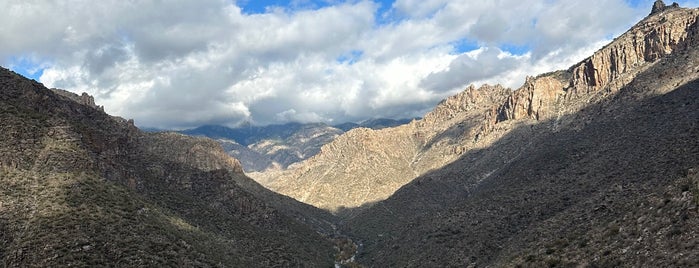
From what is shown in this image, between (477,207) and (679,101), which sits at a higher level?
(679,101)

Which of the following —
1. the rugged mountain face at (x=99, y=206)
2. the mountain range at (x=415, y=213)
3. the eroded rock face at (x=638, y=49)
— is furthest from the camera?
the eroded rock face at (x=638, y=49)

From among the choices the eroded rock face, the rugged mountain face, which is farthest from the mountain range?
the eroded rock face

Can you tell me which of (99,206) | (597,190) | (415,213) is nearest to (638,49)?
(415,213)

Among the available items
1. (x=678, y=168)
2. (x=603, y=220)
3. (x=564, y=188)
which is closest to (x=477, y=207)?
(x=564, y=188)

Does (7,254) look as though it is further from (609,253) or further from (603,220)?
(603,220)

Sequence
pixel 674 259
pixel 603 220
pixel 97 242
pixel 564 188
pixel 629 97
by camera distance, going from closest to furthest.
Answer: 1. pixel 674 259
2. pixel 603 220
3. pixel 97 242
4. pixel 564 188
5. pixel 629 97

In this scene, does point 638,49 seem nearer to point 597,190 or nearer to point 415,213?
point 415,213

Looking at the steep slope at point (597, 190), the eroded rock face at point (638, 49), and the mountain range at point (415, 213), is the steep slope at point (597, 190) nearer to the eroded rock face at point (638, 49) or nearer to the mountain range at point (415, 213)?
the mountain range at point (415, 213)

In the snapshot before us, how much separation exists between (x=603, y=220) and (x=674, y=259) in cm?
2284

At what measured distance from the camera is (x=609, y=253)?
35562 millimetres

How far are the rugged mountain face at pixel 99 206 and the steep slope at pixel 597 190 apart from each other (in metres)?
38.1

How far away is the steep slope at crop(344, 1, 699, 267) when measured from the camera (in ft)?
122

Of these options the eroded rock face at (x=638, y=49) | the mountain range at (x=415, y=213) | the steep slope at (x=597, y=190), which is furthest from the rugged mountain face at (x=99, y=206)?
the eroded rock face at (x=638, y=49)

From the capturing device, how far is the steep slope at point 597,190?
37094 mm
